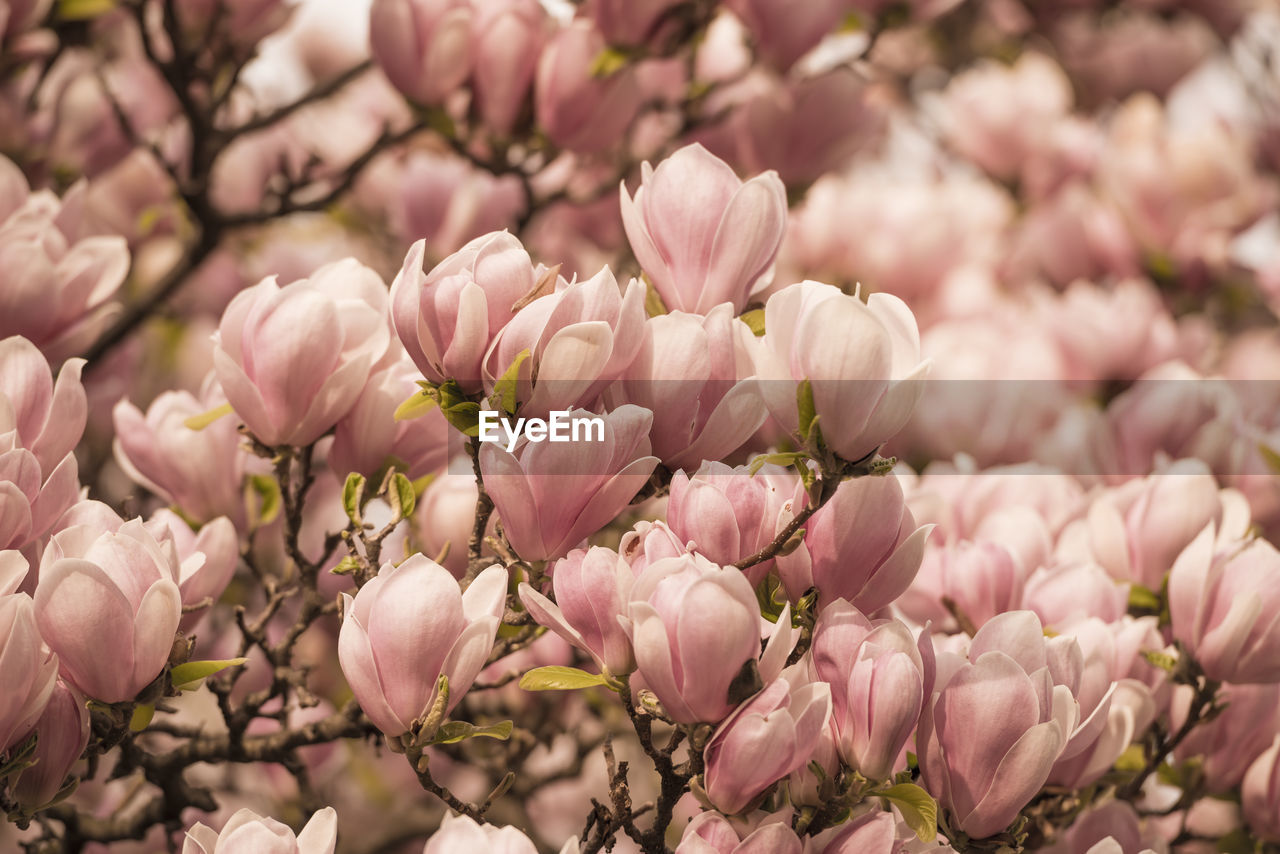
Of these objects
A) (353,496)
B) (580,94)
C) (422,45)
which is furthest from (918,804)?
(422,45)

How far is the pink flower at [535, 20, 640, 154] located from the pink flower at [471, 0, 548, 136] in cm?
2

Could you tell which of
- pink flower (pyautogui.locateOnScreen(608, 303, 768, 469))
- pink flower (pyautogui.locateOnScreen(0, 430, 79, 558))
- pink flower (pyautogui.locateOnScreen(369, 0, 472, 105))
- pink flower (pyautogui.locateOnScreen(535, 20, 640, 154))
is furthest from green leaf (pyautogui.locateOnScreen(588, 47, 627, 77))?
pink flower (pyautogui.locateOnScreen(0, 430, 79, 558))

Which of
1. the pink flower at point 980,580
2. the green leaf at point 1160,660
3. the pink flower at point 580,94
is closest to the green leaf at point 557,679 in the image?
the pink flower at point 980,580

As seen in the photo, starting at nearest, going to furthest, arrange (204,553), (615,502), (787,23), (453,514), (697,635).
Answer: (697,635), (615,502), (204,553), (453,514), (787,23)

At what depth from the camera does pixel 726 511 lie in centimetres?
64

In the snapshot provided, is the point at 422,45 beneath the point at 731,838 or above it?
above

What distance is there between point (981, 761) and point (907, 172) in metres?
2.44

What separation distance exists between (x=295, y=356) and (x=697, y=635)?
1.15 feet

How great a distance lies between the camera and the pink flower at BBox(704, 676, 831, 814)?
58cm

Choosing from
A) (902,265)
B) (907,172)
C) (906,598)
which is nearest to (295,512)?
(906,598)

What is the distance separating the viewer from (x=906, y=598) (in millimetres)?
948

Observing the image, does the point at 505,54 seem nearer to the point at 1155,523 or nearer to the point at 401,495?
the point at 401,495

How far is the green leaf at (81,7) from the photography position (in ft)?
4.32

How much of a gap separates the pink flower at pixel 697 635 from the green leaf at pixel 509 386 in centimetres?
13
